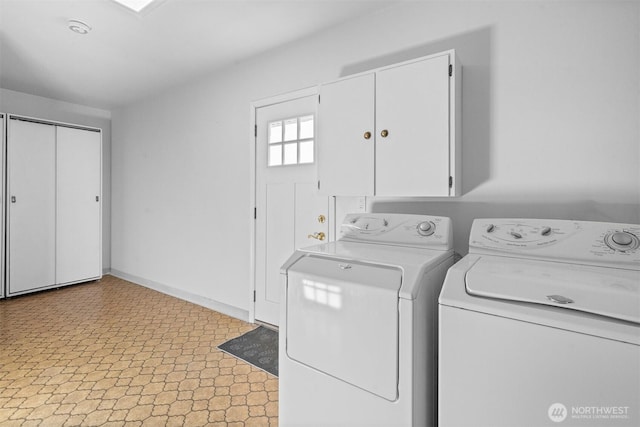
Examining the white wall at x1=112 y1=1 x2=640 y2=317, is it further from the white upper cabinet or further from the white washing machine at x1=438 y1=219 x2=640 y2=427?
the white washing machine at x1=438 y1=219 x2=640 y2=427

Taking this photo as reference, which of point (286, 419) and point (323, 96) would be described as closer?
point (286, 419)

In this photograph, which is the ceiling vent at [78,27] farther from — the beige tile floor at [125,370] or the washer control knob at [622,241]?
the washer control knob at [622,241]

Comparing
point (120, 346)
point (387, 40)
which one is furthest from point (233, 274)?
point (387, 40)

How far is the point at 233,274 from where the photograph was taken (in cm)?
329

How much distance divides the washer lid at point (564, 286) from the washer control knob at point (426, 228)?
462 millimetres

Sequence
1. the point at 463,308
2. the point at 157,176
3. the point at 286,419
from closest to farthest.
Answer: the point at 463,308
the point at 286,419
the point at 157,176

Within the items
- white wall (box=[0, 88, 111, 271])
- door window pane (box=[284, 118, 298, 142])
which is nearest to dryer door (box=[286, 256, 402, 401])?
door window pane (box=[284, 118, 298, 142])

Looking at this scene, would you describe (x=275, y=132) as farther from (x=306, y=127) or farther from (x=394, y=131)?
(x=394, y=131)

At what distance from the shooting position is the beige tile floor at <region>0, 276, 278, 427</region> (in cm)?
181

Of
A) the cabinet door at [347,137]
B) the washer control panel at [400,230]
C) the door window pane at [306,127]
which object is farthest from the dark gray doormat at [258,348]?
the door window pane at [306,127]

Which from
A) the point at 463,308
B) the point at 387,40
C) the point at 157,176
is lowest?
the point at 463,308

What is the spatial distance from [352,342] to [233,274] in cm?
221

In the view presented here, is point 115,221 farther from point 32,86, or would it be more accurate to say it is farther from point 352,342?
point 352,342

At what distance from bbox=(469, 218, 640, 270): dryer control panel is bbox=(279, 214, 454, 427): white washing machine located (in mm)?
217
